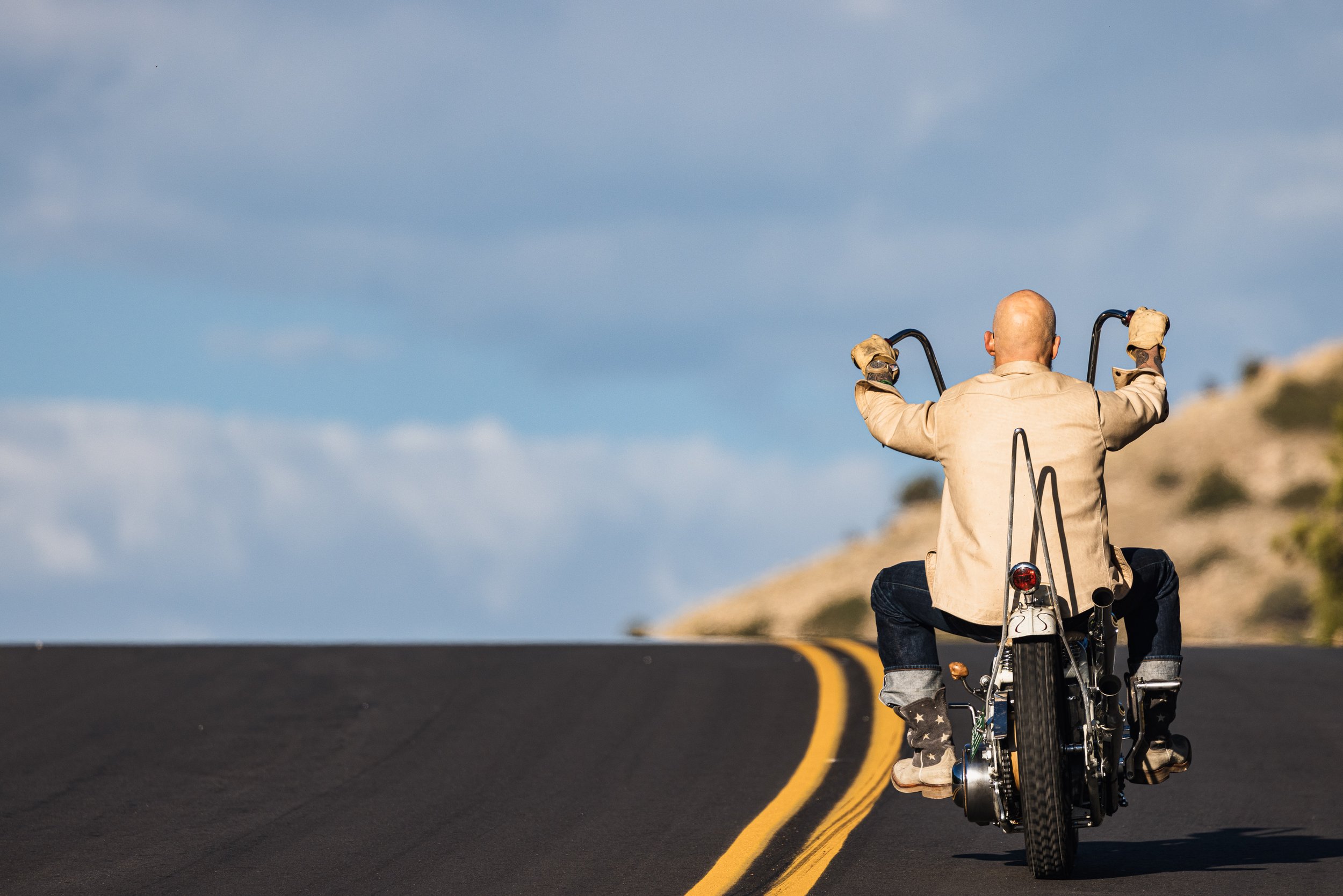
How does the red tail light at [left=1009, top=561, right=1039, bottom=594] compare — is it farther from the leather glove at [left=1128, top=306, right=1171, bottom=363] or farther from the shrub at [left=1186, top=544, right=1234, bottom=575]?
the shrub at [left=1186, top=544, right=1234, bottom=575]

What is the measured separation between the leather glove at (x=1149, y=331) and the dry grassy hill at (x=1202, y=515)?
152ft

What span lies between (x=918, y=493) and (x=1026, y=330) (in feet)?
210

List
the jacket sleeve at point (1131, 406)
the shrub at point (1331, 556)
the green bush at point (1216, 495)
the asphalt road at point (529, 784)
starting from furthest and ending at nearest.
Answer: the green bush at point (1216, 495) → the shrub at point (1331, 556) → the asphalt road at point (529, 784) → the jacket sleeve at point (1131, 406)

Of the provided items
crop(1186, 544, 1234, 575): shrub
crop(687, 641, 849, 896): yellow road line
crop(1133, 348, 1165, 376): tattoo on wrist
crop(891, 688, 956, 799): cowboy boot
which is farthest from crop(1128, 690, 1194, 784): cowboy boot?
crop(1186, 544, 1234, 575): shrub

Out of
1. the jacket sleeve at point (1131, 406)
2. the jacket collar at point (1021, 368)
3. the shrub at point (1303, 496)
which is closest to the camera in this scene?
the jacket sleeve at point (1131, 406)

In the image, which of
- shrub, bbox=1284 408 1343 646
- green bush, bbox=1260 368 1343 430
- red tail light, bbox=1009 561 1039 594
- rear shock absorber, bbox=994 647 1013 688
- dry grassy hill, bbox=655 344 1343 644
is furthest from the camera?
green bush, bbox=1260 368 1343 430

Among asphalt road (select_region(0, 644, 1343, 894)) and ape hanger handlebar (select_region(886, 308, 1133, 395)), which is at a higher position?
ape hanger handlebar (select_region(886, 308, 1133, 395))

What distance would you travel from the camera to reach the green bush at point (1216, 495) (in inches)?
2339

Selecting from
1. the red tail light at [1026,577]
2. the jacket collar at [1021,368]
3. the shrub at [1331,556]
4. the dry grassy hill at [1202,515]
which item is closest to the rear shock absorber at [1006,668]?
the red tail light at [1026,577]

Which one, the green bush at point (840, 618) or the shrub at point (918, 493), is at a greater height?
the shrub at point (918, 493)

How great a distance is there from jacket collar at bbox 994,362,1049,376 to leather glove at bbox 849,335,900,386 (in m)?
0.41

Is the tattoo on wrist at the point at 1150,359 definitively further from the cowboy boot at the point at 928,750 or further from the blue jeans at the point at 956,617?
the cowboy boot at the point at 928,750

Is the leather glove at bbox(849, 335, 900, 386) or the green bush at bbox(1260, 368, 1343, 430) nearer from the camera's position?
the leather glove at bbox(849, 335, 900, 386)

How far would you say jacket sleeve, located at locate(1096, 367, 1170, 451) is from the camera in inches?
247
